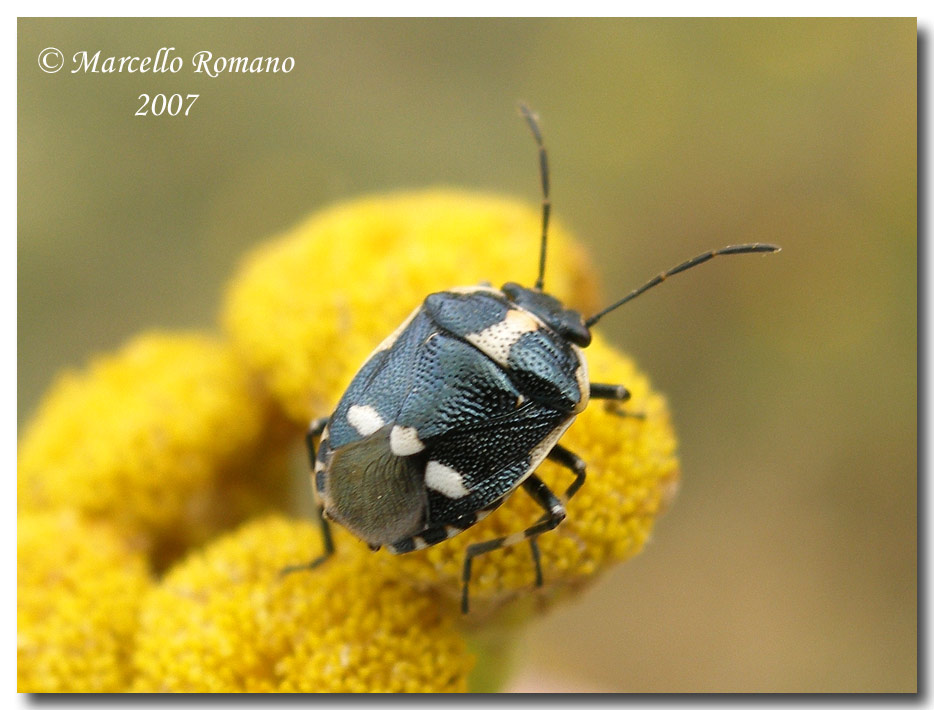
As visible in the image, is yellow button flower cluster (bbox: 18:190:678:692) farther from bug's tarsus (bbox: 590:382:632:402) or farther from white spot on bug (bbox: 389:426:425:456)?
white spot on bug (bbox: 389:426:425:456)

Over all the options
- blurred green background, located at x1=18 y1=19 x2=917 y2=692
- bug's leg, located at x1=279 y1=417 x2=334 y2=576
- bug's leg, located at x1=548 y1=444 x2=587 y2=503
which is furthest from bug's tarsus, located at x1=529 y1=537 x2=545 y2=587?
blurred green background, located at x1=18 y1=19 x2=917 y2=692

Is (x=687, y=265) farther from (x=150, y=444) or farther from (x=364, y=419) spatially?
(x=150, y=444)

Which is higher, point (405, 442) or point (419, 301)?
point (419, 301)

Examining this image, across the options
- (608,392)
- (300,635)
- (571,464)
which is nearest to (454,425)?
(571,464)

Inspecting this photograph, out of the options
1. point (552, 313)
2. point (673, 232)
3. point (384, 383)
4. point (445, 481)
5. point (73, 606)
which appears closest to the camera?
point (445, 481)

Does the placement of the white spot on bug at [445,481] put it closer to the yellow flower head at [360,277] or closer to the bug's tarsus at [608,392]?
the bug's tarsus at [608,392]

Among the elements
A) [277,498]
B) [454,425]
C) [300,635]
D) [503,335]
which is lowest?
[300,635]

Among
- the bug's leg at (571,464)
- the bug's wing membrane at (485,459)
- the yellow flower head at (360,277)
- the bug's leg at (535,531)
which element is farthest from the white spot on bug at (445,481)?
the yellow flower head at (360,277)
